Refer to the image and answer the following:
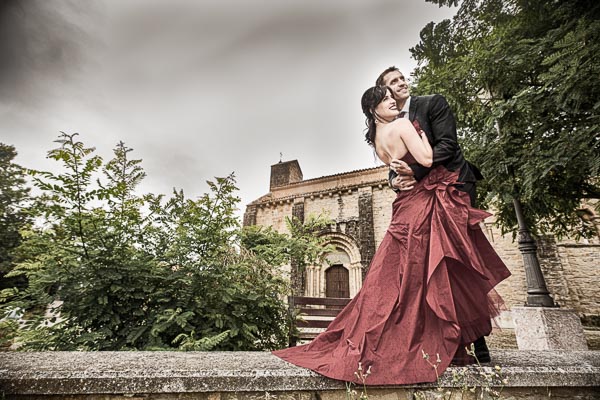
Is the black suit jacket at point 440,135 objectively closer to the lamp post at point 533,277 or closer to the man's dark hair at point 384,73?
the man's dark hair at point 384,73

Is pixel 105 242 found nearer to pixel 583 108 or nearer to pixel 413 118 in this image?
pixel 413 118

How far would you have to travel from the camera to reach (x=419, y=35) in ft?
21.1

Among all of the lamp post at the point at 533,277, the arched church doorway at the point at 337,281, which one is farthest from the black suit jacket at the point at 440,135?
the arched church doorway at the point at 337,281

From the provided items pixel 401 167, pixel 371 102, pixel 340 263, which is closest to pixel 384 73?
pixel 371 102

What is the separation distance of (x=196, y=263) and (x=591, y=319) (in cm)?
1412

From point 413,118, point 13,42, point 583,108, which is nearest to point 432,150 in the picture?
point 413,118

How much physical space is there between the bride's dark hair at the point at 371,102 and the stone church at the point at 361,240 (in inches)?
242

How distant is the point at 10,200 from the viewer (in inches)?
77.2

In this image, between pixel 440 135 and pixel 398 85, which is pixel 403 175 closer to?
pixel 440 135

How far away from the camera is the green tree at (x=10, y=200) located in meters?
1.59

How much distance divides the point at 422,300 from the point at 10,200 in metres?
2.92

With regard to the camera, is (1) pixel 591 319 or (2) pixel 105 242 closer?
(2) pixel 105 242

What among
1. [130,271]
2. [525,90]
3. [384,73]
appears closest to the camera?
[384,73]

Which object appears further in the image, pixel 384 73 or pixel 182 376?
pixel 384 73
